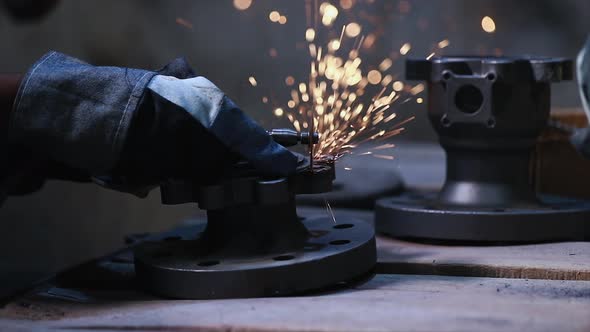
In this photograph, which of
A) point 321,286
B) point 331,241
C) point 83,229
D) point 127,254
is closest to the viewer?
point 321,286

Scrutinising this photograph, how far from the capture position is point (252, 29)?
401 cm

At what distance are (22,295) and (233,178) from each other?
347 mm

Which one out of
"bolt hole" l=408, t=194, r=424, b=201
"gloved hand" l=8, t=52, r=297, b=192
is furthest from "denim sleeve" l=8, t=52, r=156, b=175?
"bolt hole" l=408, t=194, r=424, b=201

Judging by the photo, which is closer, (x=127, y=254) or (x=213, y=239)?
(x=213, y=239)

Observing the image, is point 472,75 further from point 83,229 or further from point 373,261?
point 83,229

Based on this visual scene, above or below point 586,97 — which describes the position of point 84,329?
below

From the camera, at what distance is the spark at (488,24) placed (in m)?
3.56

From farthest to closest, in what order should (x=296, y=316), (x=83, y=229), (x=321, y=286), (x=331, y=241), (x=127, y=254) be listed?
1. (x=83, y=229)
2. (x=127, y=254)
3. (x=331, y=241)
4. (x=321, y=286)
5. (x=296, y=316)

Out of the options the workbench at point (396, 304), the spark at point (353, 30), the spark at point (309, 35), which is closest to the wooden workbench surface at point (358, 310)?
the workbench at point (396, 304)

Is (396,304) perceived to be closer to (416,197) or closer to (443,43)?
(416,197)

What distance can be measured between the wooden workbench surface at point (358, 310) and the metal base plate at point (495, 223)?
9.1 inches

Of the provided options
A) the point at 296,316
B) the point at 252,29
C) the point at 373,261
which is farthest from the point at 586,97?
the point at 252,29

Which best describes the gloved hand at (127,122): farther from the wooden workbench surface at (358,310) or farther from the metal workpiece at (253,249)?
the wooden workbench surface at (358,310)

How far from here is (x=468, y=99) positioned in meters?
1.68
